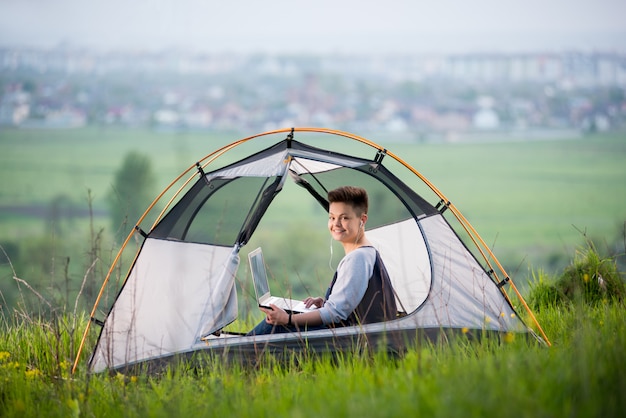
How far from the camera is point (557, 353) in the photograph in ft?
12.5

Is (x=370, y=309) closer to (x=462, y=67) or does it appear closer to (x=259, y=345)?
(x=259, y=345)

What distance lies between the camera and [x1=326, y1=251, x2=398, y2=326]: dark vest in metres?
4.40

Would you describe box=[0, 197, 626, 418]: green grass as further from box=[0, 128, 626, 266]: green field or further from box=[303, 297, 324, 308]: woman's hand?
box=[0, 128, 626, 266]: green field

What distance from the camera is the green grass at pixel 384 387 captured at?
116 inches

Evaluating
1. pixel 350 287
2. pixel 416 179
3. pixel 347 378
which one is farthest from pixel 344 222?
pixel 416 179

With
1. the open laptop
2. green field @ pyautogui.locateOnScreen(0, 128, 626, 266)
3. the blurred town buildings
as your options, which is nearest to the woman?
the open laptop

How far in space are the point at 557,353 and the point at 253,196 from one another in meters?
2.15

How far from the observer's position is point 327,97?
73000 mm

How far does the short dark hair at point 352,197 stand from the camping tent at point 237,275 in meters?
0.18

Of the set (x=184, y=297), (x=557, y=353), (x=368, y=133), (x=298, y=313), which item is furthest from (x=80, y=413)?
(x=368, y=133)

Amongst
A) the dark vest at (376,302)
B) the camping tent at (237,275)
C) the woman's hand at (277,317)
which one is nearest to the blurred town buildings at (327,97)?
the camping tent at (237,275)

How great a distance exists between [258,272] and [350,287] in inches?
26.6

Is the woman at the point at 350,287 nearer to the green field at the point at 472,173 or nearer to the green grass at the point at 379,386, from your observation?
the green grass at the point at 379,386

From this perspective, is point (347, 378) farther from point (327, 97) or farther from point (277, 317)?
point (327, 97)
